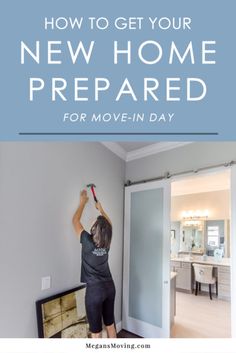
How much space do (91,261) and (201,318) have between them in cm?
227

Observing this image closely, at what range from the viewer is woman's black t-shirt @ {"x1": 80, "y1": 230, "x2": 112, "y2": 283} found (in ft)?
4.60

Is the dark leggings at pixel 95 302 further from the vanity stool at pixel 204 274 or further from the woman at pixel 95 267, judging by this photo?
the vanity stool at pixel 204 274

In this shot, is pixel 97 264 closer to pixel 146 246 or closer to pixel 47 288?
pixel 47 288

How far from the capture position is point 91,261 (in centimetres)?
142

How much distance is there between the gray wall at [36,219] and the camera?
1.15 meters

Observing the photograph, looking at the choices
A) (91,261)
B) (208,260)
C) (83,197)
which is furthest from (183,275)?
(83,197)

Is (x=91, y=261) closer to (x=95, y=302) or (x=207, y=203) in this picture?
(x=95, y=302)

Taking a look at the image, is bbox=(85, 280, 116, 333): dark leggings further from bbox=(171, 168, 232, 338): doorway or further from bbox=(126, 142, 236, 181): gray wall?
bbox=(171, 168, 232, 338): doorway

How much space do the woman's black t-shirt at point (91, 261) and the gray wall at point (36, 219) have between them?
0.13 meters

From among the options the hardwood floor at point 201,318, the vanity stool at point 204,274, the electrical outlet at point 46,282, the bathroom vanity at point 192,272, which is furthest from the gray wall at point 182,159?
the bathroom vanity at point 192,272

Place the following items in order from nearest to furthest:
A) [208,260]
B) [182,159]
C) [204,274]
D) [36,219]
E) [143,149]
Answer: [36,219] < [182,159] < [143,149] < [204,274] < [208,260]

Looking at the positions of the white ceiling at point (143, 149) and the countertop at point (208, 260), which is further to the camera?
the countertop at point (208, 260)

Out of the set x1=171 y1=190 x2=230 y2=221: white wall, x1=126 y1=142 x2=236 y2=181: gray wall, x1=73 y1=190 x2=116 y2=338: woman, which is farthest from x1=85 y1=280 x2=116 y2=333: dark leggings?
x1=171 y1=190 x2=230 y2=221: white wall
